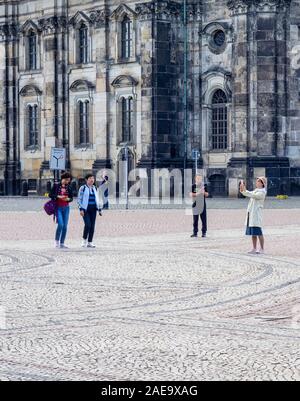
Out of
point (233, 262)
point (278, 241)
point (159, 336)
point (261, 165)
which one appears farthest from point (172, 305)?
point (261, 165)

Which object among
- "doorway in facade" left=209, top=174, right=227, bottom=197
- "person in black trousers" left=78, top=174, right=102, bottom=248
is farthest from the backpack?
"doorway in facade" left=209, top=174, right=227, bottom=197

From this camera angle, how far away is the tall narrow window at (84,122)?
60.2 m

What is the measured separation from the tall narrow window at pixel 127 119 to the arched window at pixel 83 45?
421cm

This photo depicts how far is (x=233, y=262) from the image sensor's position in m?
19.6

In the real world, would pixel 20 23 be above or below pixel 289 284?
above

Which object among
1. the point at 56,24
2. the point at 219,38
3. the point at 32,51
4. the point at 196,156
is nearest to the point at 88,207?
the point at 196,156

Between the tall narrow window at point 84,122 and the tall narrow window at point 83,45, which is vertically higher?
the tall narrow window at point 83,45

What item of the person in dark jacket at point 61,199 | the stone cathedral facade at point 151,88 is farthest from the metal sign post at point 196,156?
the person in dark jacket at point 61,199

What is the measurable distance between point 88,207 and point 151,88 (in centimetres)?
3234

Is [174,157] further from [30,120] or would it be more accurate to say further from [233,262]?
[233,262]

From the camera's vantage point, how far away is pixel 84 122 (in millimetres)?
60469

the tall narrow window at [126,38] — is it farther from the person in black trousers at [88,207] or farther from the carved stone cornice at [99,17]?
the person in black trousers at [88,207]

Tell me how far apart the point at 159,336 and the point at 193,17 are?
46785mm

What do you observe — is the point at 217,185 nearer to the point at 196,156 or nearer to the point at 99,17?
the point at 196,156
